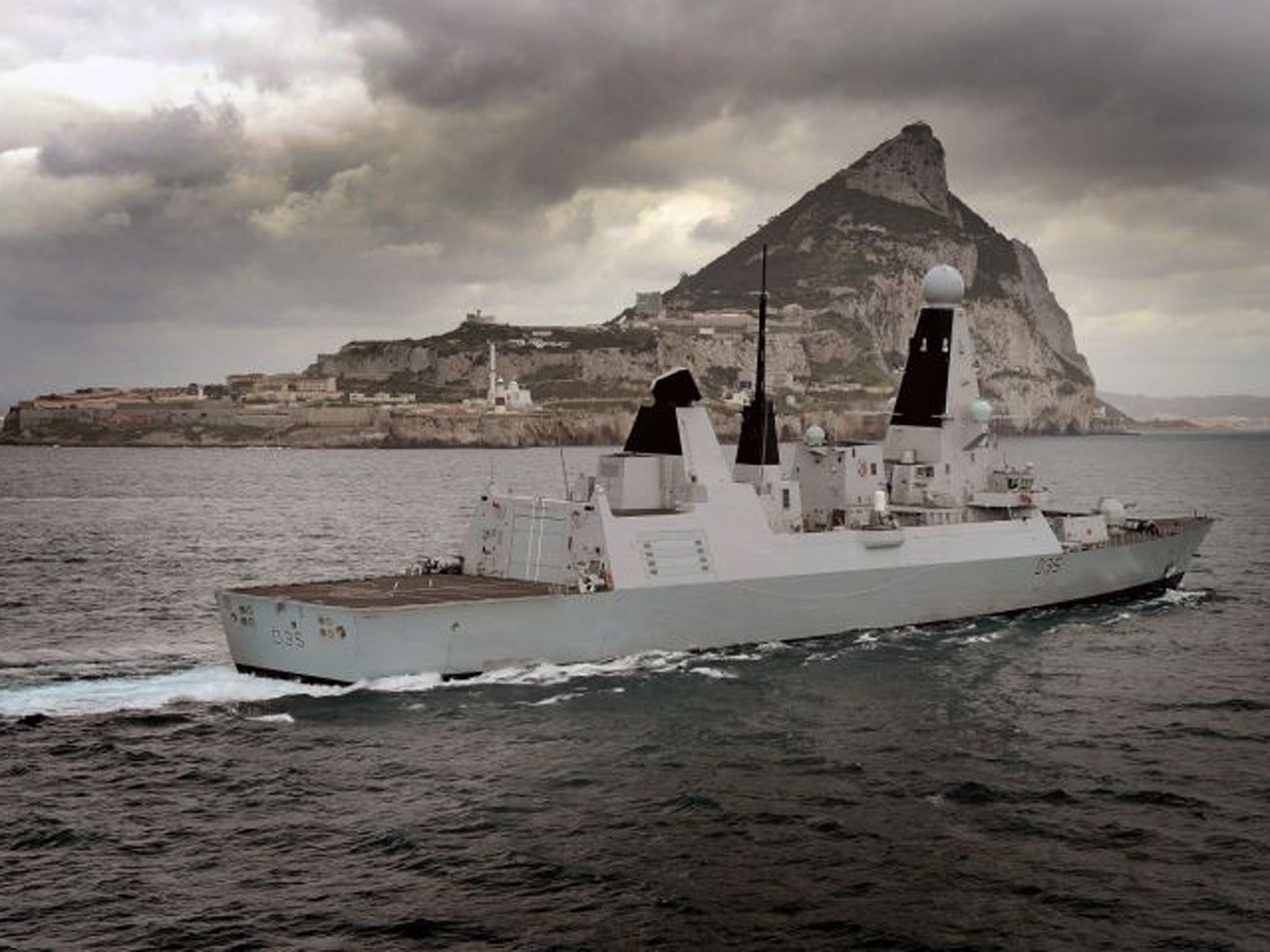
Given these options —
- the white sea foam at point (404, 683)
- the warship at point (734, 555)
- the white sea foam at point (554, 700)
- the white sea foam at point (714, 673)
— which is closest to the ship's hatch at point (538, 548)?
the warship at point (734, 555)

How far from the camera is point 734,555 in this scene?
94.9 ft

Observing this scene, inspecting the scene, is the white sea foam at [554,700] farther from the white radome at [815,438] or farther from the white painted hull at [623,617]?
the white radome at [815,438]

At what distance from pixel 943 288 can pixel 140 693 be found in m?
25.7

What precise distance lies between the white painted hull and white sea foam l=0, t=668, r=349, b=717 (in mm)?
377

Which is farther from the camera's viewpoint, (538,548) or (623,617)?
(538,548)

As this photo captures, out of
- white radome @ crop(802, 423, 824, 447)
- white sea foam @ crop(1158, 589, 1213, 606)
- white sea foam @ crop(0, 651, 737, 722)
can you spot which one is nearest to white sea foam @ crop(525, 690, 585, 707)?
white sea foam @ crop(0, 651, 737, 722)

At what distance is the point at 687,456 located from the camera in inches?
1174

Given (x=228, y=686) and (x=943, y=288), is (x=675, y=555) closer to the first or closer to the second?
(x=228, y=686)

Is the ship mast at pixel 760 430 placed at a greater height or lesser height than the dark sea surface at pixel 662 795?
greater

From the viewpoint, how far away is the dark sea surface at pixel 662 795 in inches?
582

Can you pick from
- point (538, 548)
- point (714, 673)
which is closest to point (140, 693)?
point (538, 548)

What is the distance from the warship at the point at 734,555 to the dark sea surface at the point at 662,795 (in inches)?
31.6

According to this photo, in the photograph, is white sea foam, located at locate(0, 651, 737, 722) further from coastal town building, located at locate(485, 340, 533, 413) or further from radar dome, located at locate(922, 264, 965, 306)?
coastal town building, located at locate(485, 340, 533, 413)

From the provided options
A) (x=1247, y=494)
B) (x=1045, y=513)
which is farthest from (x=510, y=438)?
(x=1045, y=513)
